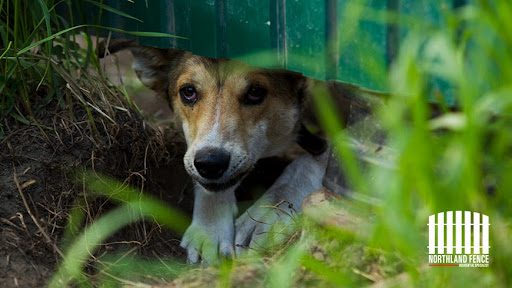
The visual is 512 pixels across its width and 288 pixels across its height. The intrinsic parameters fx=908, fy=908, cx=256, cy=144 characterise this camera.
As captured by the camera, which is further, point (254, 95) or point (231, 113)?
point (254, 95)

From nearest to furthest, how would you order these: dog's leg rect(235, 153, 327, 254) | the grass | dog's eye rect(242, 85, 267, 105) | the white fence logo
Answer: the grass < the white fence logo < dog's leg rect(235, 153, 327, 254) < dog's eye rect(242, 85, 267, 105)

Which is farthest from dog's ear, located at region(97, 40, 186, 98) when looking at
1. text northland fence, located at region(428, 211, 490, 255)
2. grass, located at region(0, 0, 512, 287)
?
text northland fence, located at region(428, 211, 490, 255)

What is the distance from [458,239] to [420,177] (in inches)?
18.2

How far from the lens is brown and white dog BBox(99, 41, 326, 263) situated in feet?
13.5

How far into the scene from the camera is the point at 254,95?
4402 millimetres

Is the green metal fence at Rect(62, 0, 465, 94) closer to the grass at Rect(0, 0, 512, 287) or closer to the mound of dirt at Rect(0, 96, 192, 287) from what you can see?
the grass at Rect(0, 0, 512, 287)

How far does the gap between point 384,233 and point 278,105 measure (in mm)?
1955

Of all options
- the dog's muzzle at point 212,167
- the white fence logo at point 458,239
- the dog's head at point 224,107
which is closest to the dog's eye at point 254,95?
the dog's head at point 224,107

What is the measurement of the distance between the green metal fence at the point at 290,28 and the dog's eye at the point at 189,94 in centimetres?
24

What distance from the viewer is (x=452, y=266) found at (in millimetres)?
2578

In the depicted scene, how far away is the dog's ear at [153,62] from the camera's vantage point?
471 centimetres

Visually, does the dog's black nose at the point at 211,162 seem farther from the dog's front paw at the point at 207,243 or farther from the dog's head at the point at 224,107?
the dog's front paw at the point at 207,243

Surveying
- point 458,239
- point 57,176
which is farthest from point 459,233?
point 57,176

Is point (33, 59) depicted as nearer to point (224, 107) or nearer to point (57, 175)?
point (57, 175)
